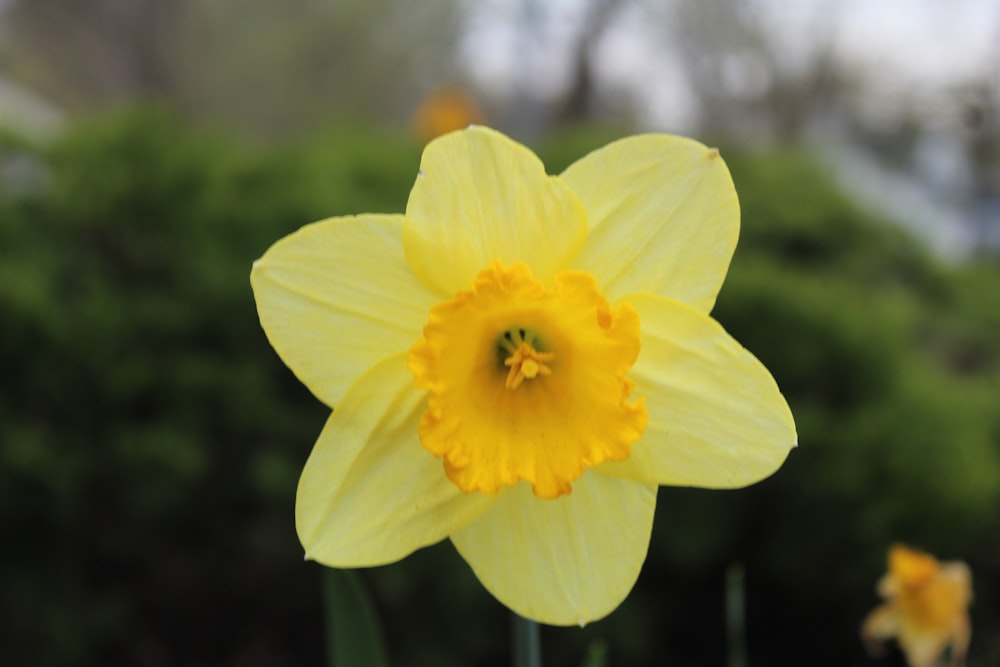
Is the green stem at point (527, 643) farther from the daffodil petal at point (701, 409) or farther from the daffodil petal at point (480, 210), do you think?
the daffodil petal at point (480, 210)

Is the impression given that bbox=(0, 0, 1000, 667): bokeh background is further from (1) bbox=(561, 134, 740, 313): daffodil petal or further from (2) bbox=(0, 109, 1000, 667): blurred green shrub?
(1) bbox=(561, 134, 740, 313): daffodil petal

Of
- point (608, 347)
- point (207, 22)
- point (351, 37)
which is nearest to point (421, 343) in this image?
point (608, 347)

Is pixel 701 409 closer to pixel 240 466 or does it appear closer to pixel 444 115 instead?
pixel 240 466

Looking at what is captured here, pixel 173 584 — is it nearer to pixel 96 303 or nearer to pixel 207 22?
pixel 96 303

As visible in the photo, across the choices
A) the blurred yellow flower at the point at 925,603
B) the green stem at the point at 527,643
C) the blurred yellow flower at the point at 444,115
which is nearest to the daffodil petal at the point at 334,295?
the green stem at the point at 527,643

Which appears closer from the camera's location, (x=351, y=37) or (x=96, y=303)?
(x=96, y=303)

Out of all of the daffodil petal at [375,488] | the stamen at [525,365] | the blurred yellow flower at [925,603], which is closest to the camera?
the daffodil petal at [375,488]

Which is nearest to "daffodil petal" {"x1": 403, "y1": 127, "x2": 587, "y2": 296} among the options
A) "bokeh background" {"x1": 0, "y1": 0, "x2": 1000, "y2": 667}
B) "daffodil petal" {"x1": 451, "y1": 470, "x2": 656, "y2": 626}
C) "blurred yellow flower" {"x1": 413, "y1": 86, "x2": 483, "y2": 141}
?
"daffodil petal" {"x1": 451, "y1": 470, "x2": 656, "y2": 626}
